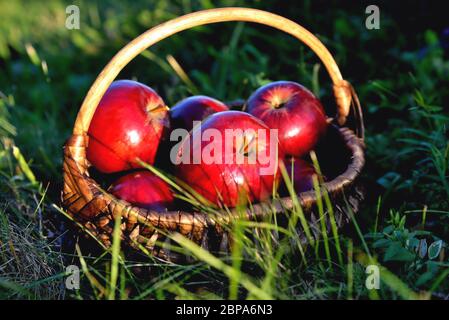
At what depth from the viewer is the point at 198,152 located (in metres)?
1.61

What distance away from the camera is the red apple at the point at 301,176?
173cm

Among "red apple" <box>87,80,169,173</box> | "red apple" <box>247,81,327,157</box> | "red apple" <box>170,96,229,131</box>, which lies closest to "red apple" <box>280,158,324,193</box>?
"red apple" <box>247,81,327,157</box>

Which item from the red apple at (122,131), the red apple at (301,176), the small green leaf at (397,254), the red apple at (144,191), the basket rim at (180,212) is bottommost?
the small green leaf at (397,254)

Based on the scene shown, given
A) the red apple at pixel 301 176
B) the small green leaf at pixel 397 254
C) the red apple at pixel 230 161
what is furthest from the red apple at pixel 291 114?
the small green leaf at pixel 397 254

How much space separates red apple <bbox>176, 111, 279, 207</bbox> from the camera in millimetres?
1593

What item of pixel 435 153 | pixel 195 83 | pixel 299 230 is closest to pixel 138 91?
pixel 299 230

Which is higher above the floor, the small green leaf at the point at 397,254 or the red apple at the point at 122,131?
the red apple at the point at 122,131

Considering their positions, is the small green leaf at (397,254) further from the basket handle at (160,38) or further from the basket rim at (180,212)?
the basket handle at (160,38)

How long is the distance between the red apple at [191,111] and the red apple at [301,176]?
1.14 ft

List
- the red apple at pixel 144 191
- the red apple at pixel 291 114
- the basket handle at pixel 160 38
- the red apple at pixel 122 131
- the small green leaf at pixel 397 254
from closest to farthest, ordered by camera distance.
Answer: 1. the small green leaf at pixel 397 254
2. the basket handle at pixel 160 38
3. the red apple at pixel 144 191
4. the red apple at pixel 122 131
5. the red apple at pixel 291 114

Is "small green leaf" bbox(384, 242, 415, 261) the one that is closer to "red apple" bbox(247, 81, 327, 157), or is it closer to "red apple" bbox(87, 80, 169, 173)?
"red apple" bbox(247, 81, 327, 157)

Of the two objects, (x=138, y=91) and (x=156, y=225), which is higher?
(x=138, y=91)
